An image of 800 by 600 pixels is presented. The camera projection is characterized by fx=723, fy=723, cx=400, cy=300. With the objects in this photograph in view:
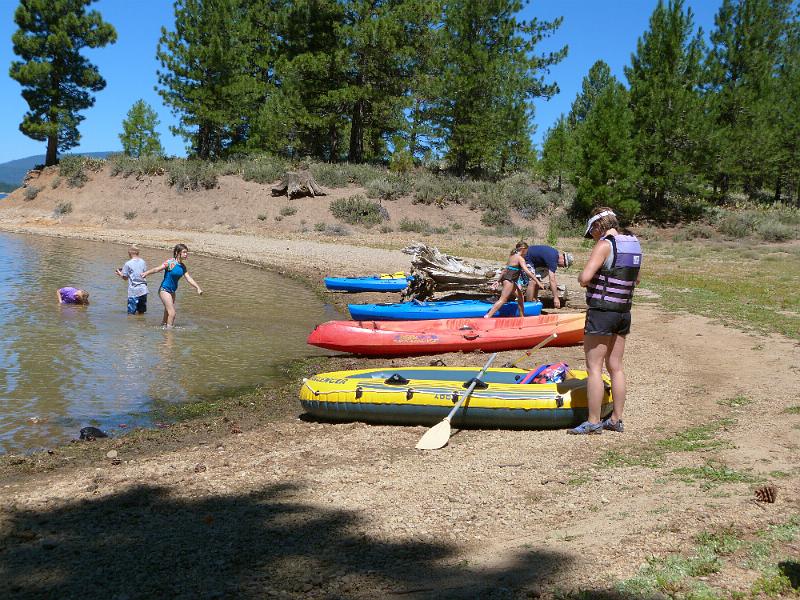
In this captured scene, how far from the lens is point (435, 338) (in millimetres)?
11836

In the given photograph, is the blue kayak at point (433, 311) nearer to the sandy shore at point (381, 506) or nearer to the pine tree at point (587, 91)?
the sandy shore at point (381, 506)

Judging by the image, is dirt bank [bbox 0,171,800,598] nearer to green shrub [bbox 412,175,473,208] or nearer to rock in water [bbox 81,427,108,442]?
rock in water [bbox 81,427,108,442]

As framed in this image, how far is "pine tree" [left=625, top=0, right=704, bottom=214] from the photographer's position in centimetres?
3259

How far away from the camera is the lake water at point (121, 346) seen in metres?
8.72

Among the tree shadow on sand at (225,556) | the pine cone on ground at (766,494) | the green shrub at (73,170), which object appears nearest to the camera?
the tree shadow on sand at (225,556)

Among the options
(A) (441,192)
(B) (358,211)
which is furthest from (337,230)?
(A) (441,192)

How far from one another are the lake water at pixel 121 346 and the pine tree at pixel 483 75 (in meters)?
20.1

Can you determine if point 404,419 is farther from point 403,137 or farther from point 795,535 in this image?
point 403,137

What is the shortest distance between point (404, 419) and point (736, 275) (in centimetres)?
1604

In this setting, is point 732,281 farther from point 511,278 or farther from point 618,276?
point 618,276

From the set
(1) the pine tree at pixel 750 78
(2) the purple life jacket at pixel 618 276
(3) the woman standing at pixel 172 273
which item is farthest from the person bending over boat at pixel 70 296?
(1) the pine tree at pixel 750 78

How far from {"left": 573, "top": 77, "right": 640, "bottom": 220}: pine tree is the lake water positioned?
57.9 ft

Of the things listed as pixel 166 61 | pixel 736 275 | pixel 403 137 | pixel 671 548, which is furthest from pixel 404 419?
pixel 166 61

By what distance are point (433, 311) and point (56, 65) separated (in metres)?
37.6
